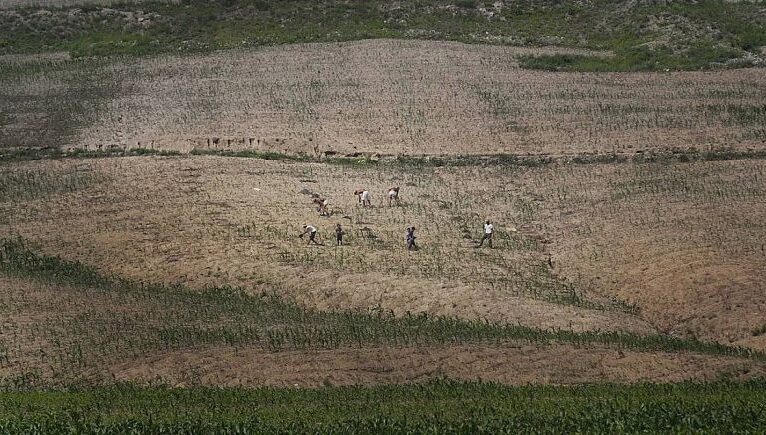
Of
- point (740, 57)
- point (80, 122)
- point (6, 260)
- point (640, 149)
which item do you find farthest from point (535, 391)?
point (740, 57)

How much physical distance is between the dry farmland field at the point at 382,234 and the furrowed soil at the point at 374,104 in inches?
6.6

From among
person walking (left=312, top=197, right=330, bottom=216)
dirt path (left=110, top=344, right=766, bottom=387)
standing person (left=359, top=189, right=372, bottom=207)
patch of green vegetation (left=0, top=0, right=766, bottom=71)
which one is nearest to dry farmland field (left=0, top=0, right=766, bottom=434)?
dirt path (left=110, top=344, right=766, bottom=387)

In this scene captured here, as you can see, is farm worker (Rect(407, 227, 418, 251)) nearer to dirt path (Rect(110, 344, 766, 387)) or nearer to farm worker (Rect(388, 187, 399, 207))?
farm worker (Rect(388, 187, 399, 207))

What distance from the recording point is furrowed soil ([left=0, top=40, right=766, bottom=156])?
163 ft

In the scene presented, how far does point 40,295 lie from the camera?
33438 millimetres

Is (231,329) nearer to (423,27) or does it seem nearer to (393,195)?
(393,195)

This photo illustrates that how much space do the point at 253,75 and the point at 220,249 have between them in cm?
2222

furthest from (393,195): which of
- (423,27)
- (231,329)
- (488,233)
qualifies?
(423,27)

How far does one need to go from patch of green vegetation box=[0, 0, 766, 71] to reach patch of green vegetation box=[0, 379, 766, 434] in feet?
115

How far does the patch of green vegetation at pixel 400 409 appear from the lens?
2256 centimetres

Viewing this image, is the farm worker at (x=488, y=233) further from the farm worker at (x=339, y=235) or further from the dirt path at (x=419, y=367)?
the dirt path at (x=419, y=367)

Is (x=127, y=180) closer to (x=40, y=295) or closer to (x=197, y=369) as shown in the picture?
(x=40, y=295)


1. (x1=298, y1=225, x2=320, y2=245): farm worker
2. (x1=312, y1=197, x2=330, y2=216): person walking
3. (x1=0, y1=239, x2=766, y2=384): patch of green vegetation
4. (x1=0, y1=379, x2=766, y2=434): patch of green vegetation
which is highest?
(x1=0, y1=379, x2=766, y2=434): patch of green vegetation

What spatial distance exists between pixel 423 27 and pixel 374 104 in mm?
14537
